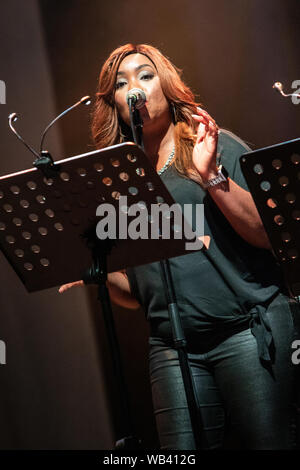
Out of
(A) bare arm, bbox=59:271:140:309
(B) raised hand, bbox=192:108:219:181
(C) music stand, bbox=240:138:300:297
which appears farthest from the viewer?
(A) bare arm, bbox=59:271:140:309

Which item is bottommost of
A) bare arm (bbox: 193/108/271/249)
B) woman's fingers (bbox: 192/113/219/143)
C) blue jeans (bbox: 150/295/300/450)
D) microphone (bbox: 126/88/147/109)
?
blue jeans (bbox: 150/295/300/450)

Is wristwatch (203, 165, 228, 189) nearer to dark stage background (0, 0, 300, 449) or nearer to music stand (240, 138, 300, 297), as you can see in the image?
music stand (240, 138, 300, 297)

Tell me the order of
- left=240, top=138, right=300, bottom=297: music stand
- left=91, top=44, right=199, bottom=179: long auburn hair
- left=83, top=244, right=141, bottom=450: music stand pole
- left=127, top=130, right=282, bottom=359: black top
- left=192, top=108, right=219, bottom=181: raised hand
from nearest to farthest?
left=240, top=138, right=300, bottom=297: music stand, left=83, top=244, right=141, bottom=450: music stand pole, left=192, top=108, right=219, bottom=181: raised hand, left=127, top=130, right=282, bottom=359: black top, left=91, top=44, right=199, bottom=179: long auburn hair

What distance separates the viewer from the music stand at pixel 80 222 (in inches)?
59.7

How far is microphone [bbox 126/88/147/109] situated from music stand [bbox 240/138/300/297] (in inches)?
19.3

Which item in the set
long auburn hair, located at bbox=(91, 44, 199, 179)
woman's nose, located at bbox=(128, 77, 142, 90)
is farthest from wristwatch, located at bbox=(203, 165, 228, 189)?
woman's nose, located at bbox=(128, 77, 142, 90)

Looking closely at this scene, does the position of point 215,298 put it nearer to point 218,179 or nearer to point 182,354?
point 182,354

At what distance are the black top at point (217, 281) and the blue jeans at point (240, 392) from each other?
0.14 feet

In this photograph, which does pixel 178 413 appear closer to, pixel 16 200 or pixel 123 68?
pixel 16 200

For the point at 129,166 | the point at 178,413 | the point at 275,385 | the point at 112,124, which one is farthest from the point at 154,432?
the point at 129,166

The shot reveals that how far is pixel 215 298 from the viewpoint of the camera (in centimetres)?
181

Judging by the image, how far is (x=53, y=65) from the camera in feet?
8.87

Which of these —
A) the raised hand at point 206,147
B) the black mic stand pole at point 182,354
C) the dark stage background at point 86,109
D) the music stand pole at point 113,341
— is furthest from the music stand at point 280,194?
the dark stage background at point 86,109

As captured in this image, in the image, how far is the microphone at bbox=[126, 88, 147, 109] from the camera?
181 centimetres
